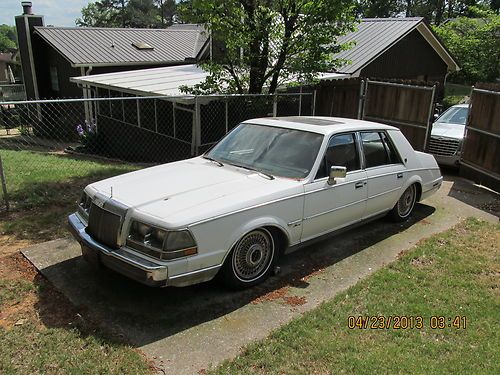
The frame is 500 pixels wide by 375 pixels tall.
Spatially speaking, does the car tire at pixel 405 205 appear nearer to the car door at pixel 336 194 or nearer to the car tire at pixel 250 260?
the car door at pixel 336 194

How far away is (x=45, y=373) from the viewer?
10.4ft

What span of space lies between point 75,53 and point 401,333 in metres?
21.7

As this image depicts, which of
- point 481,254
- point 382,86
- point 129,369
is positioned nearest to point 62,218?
point 129,369

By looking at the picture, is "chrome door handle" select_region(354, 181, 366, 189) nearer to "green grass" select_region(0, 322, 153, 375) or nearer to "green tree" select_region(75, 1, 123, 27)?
"green grass" select_region(0, 322, 153, 375)

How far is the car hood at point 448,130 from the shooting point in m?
10.1

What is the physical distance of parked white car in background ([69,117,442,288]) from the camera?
3.75 meters

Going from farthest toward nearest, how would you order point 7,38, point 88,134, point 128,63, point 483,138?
point 7,38
point 128,63
point 88,134
point 483,138

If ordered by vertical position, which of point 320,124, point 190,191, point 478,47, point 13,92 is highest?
point 478,47

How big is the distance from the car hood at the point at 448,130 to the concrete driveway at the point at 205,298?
5103 mm

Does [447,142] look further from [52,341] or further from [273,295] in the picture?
[52,341]

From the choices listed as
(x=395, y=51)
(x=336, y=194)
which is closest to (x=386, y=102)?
(x=336, y=194)

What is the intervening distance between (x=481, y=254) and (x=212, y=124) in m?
7.49

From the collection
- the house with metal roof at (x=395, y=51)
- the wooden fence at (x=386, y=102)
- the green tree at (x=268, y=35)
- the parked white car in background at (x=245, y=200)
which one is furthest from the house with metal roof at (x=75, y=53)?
the parked white car in background at (x=245, y=200)

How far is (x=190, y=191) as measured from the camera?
419 cm
